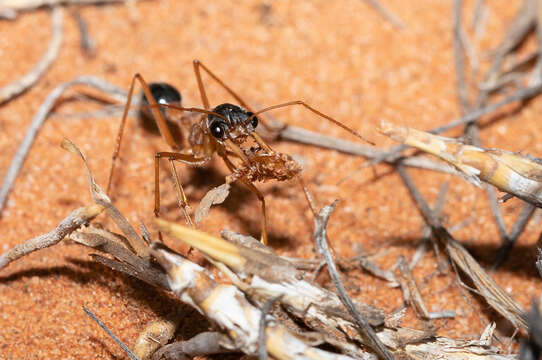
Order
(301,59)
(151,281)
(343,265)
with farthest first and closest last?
(301,59), (343,265), (151,281)

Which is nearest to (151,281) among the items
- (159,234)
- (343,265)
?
(159,234)

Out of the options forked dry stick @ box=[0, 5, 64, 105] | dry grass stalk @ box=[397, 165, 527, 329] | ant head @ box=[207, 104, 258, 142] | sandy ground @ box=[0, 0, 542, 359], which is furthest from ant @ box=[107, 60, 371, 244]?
forked dry stick @ box=[0, 5, 64, 105]

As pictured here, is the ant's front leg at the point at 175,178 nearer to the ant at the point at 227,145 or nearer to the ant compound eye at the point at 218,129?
the ant at the point at 227,145

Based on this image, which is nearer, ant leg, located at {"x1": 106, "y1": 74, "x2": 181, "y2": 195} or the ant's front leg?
the ant's front leg

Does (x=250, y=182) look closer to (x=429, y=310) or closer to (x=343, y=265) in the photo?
(x=343, y=265)

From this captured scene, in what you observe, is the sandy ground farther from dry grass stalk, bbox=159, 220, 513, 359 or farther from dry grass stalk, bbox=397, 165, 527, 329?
dry grass stalk, bbox=159, 220, 513, 359

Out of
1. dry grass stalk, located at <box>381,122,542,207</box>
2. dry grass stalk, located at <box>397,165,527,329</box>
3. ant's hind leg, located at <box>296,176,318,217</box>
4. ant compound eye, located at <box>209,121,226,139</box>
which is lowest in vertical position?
dry grass stalk, located at <box>397,165,527,329</box>

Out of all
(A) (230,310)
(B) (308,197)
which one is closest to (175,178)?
(B) (308,197)
